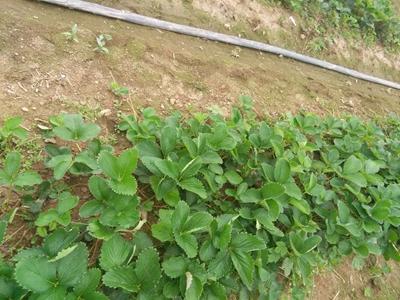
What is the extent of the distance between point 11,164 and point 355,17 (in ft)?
18.5

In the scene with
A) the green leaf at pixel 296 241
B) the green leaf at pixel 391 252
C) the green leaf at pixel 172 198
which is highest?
the green leaf at pixel 172 198

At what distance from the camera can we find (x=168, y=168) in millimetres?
1913

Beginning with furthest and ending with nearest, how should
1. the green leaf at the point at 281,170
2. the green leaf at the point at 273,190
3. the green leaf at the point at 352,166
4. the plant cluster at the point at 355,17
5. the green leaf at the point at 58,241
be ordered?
1. the plant cluster at the point at 355,17
2. the green leaf at the point at 352,166
3. the green leaf at the point at 281,170
4. the green leaf at the point at 273,190
5. the green leaf at the point at 58,241

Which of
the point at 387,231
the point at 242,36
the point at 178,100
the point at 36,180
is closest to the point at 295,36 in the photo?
the point at 242,36

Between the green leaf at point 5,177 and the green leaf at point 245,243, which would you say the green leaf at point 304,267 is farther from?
the green leaf at point 5,177

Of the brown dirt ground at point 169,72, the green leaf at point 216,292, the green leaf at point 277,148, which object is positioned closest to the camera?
the green leaf at point 216,292

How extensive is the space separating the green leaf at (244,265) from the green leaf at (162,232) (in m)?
0.37

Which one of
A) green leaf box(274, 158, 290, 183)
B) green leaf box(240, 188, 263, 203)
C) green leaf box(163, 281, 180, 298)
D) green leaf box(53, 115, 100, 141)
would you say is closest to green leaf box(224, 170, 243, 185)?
green leaf box(240, 188, 263, 203)

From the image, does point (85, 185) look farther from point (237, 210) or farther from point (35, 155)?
point (237, 210)

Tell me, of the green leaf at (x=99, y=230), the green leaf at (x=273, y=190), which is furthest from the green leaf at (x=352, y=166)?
the green leaf at (x=99, y=230)

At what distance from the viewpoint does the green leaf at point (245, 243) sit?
72.0 inches

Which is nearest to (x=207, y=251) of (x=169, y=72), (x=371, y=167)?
(x=371, y=167)

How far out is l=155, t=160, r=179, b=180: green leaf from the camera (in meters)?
1.89

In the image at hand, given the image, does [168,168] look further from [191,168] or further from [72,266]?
[72,266]
